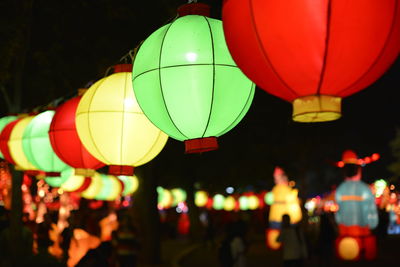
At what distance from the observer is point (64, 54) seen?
1359 cm

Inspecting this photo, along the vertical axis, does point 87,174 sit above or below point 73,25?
below

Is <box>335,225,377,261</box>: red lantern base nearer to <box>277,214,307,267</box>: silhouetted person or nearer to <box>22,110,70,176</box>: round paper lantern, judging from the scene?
<box>277,214,307,267</box>: silhouetted person

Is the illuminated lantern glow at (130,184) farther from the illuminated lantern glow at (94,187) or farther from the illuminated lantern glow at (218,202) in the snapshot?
the illuminated lantern glow at (218,202)

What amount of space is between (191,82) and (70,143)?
262cm

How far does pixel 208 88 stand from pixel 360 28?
121cm

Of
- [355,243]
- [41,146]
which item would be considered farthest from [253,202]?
[41,146]

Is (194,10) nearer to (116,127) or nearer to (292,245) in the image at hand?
(116,127)

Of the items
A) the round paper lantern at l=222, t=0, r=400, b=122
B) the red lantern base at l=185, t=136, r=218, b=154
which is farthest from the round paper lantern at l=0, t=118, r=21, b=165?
the round paper lantern at l=222, t=0, r=400, b=122

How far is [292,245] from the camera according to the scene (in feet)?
31.3

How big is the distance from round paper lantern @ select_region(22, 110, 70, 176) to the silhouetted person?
14.8ft

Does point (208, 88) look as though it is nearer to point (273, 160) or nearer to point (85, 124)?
point (85, 124)

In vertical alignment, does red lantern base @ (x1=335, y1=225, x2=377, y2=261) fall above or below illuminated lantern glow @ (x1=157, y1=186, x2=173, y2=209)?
below

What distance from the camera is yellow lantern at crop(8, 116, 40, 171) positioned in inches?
276

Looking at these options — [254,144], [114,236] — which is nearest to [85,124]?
[114,236]
